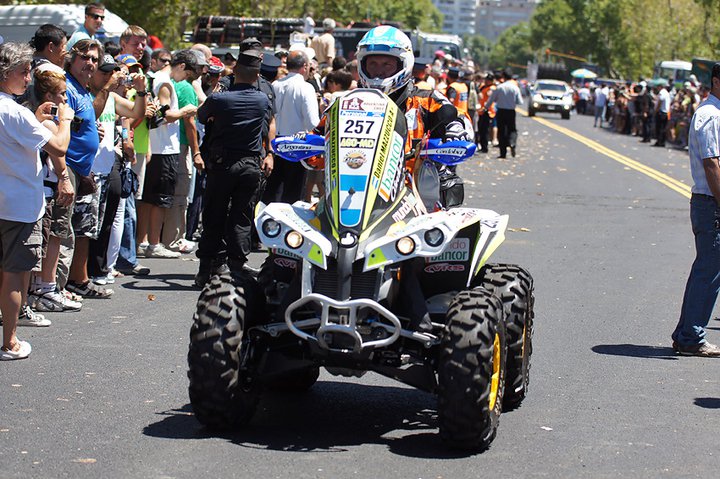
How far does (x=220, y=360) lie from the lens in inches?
268

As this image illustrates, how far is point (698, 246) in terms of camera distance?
33.5ft

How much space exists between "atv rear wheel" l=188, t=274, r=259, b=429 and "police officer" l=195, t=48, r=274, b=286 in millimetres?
4818

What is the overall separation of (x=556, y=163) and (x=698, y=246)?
22006mm

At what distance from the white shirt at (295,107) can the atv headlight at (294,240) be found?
7.84 metres

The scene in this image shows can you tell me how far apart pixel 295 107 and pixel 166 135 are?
1760mm

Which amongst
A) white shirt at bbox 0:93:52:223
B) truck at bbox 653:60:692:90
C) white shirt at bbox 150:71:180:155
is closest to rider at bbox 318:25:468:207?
white shirt at bbox 0:93:52:223

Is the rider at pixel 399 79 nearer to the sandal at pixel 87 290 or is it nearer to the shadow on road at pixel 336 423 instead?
the shadow on road at pixel 336 423

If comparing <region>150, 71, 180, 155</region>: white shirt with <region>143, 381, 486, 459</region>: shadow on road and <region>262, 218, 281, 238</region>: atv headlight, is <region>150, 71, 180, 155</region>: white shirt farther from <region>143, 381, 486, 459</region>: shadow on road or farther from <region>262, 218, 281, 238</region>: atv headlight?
<region>262, 218, 281, 238</region>: atv headlight

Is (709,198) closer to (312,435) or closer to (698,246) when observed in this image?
(698,246)

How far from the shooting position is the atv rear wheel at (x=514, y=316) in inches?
304

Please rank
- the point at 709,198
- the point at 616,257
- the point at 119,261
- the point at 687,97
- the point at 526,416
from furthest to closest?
the point at 687,97, the point at 616,257, the point at 119,261, the point at 709,198, the point at 526,416

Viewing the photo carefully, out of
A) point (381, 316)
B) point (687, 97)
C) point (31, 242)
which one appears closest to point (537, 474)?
point (381, 316)

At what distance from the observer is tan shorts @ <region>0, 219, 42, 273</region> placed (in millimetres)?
8820

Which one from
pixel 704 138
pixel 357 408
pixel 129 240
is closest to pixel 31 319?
pixel 129 240
